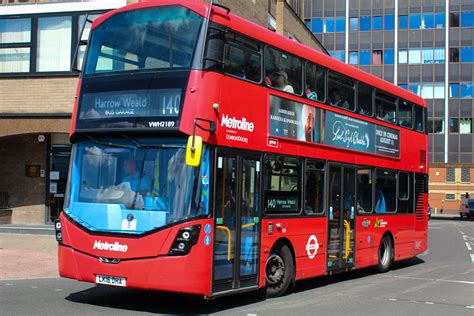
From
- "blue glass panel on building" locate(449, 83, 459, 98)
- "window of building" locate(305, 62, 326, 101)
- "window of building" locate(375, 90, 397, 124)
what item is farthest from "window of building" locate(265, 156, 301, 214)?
"blue glass panel on building" locate(449, 83, 459, 98)

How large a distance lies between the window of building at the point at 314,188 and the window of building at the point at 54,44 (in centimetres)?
1213

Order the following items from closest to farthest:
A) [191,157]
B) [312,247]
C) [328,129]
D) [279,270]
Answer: [191,157], [279,270], [312,247], [328,129]

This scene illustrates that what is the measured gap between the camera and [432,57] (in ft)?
222

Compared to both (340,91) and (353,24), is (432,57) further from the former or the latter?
(340,91)

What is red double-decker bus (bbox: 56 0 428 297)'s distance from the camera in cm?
785

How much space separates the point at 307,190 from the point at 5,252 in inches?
326

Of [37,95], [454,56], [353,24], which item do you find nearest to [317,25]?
[353,24]

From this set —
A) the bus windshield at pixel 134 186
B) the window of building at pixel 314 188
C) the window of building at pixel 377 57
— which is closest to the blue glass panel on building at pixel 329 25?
the window of building at pixel 377 57

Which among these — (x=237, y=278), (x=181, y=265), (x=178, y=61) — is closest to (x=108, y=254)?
(x=181, y=265)

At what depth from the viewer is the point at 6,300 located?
898 cm

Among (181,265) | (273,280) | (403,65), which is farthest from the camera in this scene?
(403,65)

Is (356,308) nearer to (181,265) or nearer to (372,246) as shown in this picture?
(181,265)

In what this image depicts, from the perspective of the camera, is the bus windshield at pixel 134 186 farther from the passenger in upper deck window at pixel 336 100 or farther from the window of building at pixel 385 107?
the window of building at pixel 385 107

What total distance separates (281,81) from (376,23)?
63.6 meters
